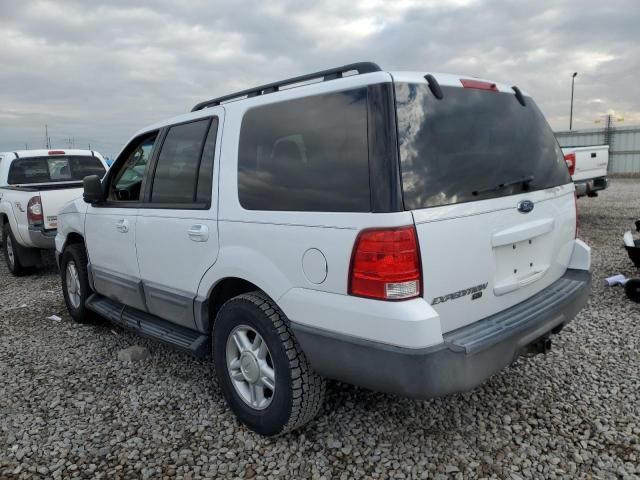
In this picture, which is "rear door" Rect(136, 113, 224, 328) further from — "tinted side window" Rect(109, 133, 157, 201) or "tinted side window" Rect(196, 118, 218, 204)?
"tinted side window" Rect(109, 133, 157, 201)

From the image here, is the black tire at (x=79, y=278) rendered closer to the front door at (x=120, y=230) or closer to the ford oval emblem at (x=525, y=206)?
the front door at (x=120, y=230)

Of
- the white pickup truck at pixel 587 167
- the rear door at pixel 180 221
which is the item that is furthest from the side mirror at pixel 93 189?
the white pickup truck at pixel 587 167

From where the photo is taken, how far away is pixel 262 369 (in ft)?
9.03

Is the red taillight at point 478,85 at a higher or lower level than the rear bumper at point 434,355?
higher

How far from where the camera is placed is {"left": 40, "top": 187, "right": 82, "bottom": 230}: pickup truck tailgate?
22.1 feet

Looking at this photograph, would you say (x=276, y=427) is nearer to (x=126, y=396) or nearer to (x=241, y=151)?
(x=126, y=396)

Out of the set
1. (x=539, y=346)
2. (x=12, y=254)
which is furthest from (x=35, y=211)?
(x=539, y=346)

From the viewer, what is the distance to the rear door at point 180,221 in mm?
3043

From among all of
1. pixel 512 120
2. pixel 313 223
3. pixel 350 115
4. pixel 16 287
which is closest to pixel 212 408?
pixel 313 223

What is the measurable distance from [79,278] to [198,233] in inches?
90.3

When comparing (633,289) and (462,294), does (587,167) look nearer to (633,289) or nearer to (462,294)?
(633,289)

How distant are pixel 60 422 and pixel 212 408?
937 mm

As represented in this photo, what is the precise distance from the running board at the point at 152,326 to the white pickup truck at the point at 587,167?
8.47 meters

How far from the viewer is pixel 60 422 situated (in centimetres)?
310
